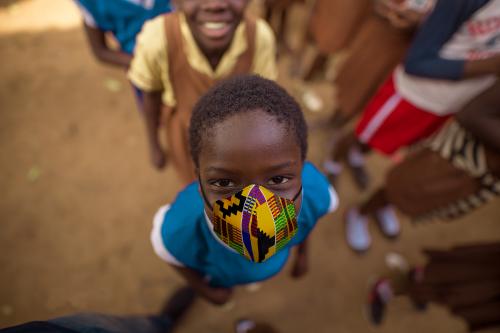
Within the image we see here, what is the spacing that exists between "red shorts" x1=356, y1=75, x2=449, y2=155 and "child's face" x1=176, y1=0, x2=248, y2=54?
101cm

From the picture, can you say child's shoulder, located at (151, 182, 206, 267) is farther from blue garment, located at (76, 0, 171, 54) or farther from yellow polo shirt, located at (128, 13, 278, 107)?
blue garment, located at (76, 0, 171, 54)

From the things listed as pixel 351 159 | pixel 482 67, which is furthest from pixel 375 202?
pixel 482 67

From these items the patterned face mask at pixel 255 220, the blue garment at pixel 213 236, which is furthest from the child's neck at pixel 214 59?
the patterned face mask at pixel 255 220

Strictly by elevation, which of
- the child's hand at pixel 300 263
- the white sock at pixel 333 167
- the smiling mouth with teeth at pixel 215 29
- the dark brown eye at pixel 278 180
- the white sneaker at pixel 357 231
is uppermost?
the smiling mouth with teeth at pixel 215 29

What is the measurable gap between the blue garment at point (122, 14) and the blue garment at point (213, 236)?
3.17 ft

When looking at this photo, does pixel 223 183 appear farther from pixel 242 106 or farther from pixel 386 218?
pixel 386 218

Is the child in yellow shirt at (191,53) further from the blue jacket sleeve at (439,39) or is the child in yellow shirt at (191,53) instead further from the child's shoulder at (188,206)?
the blue jacket sleeve at (439,39)

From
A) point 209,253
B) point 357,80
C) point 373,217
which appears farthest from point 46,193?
point 373,217

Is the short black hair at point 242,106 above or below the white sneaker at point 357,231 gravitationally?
above

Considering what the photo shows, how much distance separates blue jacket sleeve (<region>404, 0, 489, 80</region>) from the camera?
A: 1.31m

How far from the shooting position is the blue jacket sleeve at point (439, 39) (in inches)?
51.6

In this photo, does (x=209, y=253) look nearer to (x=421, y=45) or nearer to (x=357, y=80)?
(x=421, y=45)

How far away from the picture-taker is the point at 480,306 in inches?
68.6

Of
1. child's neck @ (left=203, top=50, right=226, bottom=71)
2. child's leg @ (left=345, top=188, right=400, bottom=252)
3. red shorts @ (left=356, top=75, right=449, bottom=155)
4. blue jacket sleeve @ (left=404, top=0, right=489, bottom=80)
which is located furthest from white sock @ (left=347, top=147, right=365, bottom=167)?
child's neck @ (left=203, top=50, right=226, bottom=71)
